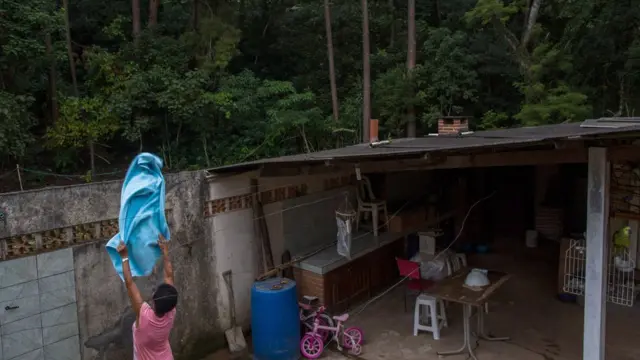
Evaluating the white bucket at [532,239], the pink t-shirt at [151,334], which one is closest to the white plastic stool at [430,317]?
the pink t-shirt at [151,334]

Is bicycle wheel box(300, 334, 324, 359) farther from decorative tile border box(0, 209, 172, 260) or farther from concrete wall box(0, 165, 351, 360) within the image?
decorative tile border box(0, 209, 172, 260)

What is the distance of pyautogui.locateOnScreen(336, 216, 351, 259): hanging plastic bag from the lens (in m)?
6.88

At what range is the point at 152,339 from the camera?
3125 millimetres

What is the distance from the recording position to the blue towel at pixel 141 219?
312 centimetres

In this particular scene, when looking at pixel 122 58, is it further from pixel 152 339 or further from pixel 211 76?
pixel 152 339

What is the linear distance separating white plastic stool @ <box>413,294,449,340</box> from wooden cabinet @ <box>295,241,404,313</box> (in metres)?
1.04

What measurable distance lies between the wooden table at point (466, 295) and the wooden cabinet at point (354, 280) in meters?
1.36

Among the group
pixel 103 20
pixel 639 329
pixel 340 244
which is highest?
pixel 103 20

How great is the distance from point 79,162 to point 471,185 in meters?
9.30

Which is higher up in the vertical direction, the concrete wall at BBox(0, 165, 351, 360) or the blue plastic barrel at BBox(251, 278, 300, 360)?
the concrete wall at BBox(0, 165, 351, 360)

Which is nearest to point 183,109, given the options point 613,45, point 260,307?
point 260,307

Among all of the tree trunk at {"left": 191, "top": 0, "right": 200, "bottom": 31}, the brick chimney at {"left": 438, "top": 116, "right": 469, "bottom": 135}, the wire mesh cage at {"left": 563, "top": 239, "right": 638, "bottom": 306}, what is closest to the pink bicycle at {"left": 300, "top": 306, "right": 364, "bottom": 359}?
the wire mesh cage at {"left": 563, "top": 239, "right": 638, "bottom": 306}

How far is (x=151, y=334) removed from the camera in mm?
3098

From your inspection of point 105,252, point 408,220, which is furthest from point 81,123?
point 408,220
